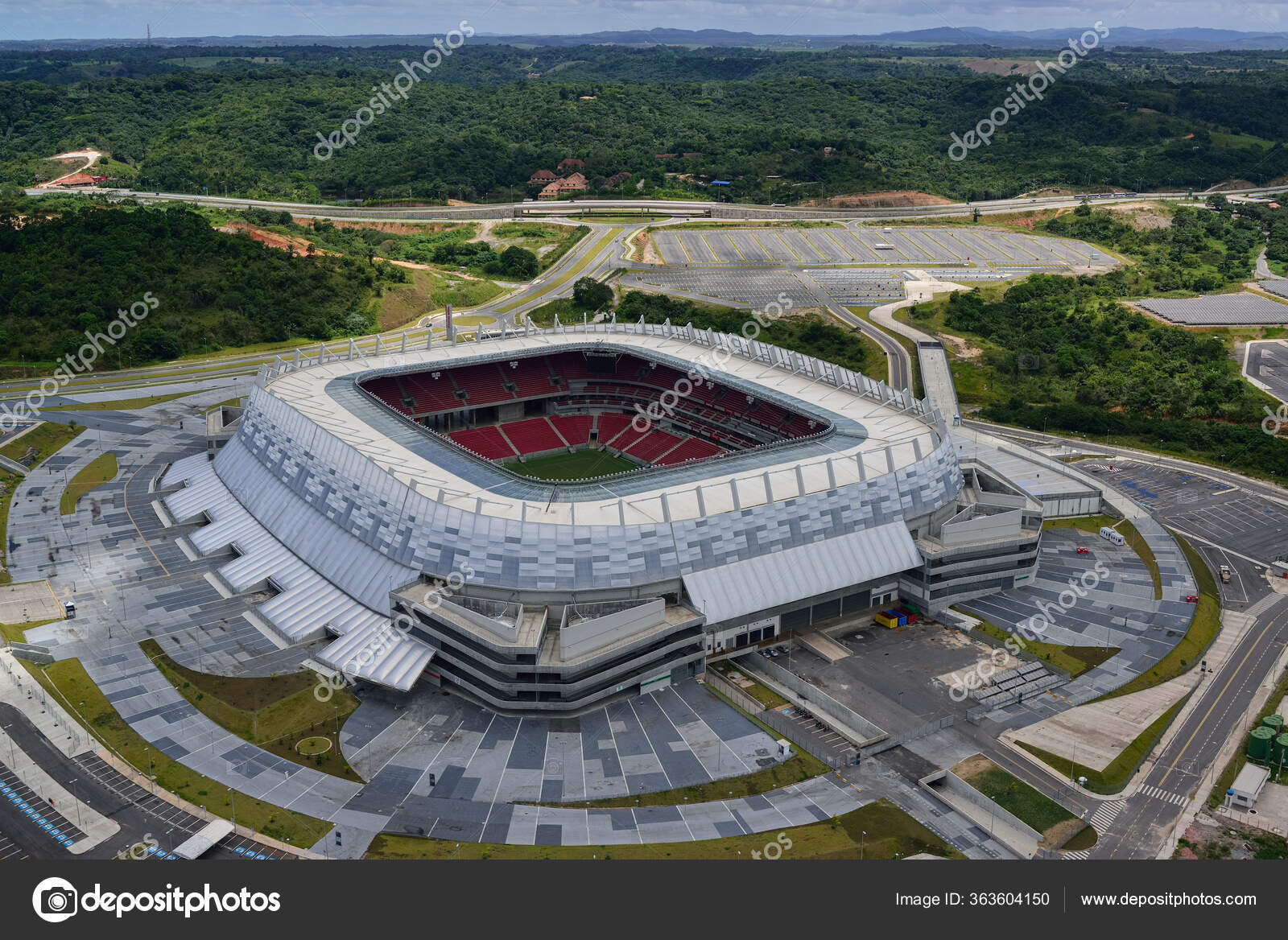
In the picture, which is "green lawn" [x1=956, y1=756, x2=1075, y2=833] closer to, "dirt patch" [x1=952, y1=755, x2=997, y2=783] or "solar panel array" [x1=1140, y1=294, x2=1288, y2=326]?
"dirt patch" [x1=952, y1=755, x2=997, y2=783]

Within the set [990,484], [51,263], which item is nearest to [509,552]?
[990,484]

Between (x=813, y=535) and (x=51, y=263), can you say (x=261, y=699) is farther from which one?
(x=51, y=263)

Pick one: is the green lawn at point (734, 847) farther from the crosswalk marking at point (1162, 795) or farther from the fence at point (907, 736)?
the crosswalk marking at point (1162, 795)

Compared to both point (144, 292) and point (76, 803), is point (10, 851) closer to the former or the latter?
point (76, 803)

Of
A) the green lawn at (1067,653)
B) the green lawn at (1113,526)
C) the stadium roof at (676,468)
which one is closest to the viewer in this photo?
the green lawn at (1067,653)

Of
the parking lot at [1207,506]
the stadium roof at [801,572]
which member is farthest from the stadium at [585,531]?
the parking lot at [1207,506]
